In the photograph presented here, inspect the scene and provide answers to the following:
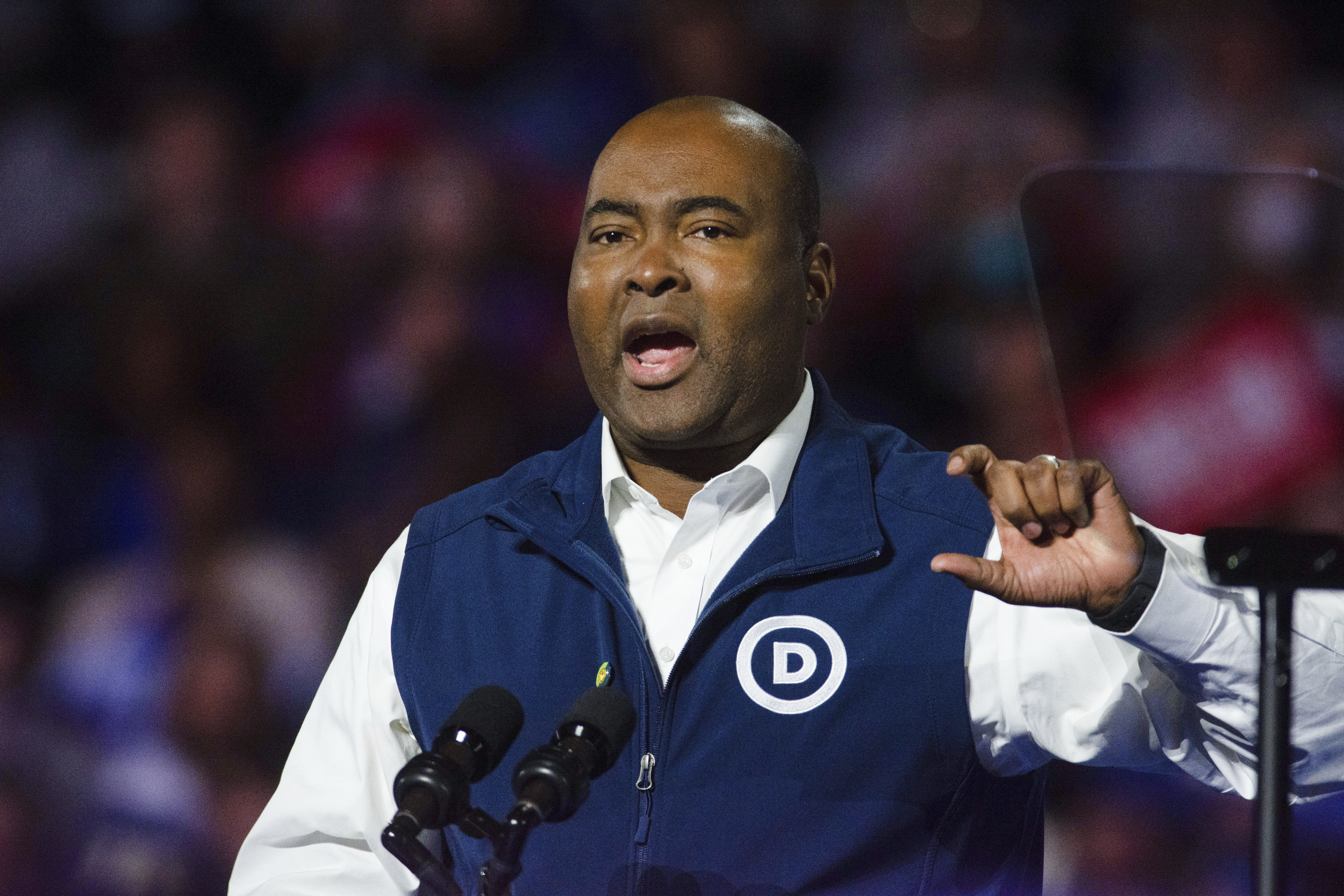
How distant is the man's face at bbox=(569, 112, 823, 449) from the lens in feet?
5.76

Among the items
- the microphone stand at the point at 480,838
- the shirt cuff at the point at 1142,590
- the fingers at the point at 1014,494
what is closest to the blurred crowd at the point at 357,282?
the shirt cuff at the point at 1142,590

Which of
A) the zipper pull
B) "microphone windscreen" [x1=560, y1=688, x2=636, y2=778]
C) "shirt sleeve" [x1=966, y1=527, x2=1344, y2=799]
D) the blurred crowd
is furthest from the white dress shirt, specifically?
the blurred crowd

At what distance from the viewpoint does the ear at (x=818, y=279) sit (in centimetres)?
193

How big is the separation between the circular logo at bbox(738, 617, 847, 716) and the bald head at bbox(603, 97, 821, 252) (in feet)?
1.81

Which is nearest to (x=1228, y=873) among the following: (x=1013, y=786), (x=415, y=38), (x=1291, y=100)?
(x=1013, y=786)

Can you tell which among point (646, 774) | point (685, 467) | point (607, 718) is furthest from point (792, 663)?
point (607, 718)

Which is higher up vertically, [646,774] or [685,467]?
[685,467]

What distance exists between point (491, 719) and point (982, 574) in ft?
1.60

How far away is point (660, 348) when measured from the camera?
5.86ft

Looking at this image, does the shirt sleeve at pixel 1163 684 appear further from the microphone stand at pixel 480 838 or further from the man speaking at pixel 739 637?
the microphone stand at pixel 480 838

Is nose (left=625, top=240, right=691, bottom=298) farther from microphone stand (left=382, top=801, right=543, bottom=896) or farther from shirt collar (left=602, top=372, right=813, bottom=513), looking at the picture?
microphone stand (left=382, top=801, right=543, bottom=896)

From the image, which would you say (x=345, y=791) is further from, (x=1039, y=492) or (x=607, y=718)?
(x=1039, y=492)

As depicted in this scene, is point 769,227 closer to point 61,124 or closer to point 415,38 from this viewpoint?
point 415,38

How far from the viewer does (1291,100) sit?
10.1 ft
